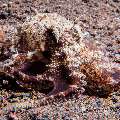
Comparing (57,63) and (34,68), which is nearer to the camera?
(57,63)

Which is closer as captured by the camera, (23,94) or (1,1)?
(23,94)

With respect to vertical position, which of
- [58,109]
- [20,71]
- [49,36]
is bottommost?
[58,109]

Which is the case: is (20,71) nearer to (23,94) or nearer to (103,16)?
(23,94)

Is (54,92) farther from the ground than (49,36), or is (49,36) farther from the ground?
(49,36)

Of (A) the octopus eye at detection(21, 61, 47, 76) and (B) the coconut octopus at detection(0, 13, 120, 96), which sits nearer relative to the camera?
(B) the coconut octopus at detection(0, 13, 120, 96)

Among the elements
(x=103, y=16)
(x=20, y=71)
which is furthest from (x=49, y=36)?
(x=103, y=16)

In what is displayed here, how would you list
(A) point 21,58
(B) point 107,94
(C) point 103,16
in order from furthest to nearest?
(C) point 103,16, (A) point 21,58, (B) point 107,94

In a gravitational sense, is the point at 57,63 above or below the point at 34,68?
above
